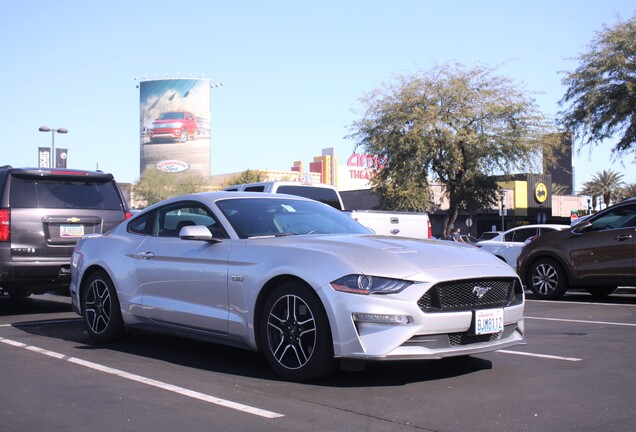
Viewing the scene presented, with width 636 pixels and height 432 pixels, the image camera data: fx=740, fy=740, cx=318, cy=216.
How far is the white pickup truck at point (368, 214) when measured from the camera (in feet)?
48.0

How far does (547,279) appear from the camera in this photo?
12945mm

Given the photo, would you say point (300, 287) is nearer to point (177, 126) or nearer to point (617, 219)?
point (617, 219)

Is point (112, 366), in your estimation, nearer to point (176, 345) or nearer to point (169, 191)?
point (176, 345)

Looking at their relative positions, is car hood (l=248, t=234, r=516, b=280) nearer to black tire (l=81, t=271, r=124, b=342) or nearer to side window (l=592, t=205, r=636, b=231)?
black tire (l=81, t=271, r=124, b=342)

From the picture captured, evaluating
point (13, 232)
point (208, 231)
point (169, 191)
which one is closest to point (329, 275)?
point (208, 231)

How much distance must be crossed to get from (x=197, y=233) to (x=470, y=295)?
236 centimetres

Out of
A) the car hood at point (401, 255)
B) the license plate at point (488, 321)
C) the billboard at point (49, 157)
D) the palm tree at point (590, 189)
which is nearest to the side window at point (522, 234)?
the car hood at point (401, 255)

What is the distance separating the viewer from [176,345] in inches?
301

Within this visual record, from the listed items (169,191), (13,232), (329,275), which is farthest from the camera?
(169,191)

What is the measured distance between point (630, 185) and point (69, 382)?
7993cm

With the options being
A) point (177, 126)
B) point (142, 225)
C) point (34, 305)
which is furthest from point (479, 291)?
point (177, 126)

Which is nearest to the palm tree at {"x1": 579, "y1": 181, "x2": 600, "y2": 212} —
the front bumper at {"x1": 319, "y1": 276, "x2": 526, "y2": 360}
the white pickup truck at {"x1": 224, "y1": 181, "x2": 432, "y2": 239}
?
the white pickup truck at {"x1": 224, "y1": 181, "x2": 432, "y2": 239}

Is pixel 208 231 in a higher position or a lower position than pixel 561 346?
higher

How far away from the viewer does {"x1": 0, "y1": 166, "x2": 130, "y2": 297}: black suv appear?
962 cm
